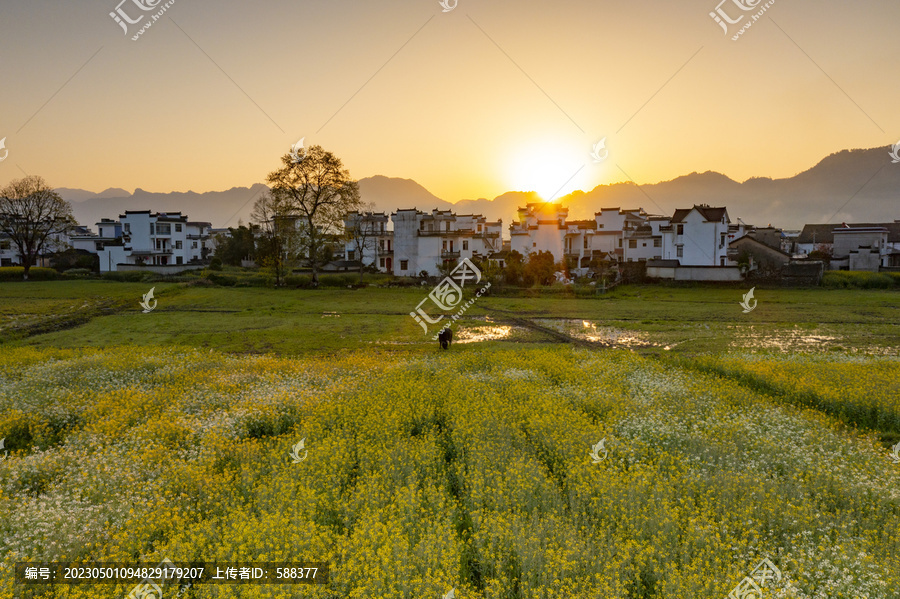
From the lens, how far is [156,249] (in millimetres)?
103562

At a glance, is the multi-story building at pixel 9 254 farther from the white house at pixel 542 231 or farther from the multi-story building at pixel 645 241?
the multi-story building at pixel 645 241

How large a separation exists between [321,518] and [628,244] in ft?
284

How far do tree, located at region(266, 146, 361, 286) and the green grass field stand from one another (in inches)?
1769

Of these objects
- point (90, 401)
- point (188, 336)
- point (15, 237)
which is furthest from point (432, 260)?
point (90, 401)

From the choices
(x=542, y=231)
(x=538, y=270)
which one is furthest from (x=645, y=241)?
(x=538, y=270)

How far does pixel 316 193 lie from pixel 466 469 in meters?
64.0

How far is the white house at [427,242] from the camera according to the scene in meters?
86.7

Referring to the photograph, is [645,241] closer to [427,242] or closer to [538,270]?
[538,270]

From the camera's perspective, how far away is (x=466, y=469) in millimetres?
12570

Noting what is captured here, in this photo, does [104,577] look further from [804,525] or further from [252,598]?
[804,525]

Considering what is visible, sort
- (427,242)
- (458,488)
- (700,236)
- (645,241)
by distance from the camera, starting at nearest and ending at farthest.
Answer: (458,488) → (700,236) → (645,241) → (427,242)

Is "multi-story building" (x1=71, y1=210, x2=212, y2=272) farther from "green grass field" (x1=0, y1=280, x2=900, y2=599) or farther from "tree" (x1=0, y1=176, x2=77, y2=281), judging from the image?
"green grass field" (x1=0, y1=280, x2=900, y2=599)

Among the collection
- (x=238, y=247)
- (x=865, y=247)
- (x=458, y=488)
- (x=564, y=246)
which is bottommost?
(x=458, y=488)

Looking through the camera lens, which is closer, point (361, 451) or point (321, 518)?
point (321, 518)
